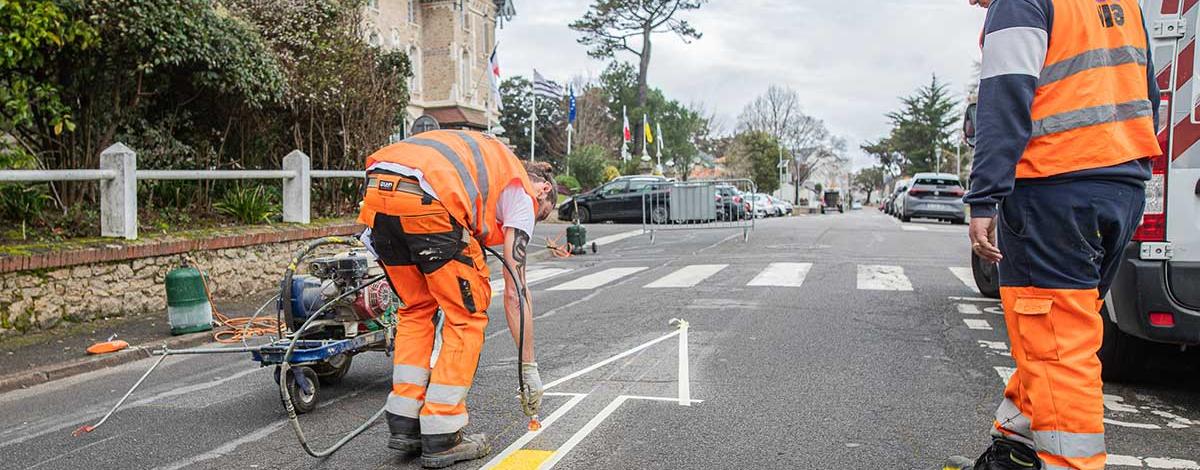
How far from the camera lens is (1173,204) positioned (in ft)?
15.9

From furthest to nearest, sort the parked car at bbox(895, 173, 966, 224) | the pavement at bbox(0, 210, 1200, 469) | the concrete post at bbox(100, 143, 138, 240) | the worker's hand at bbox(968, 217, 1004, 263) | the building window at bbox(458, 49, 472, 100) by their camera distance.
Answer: the building window at bbox(458, 49, 472, 100)
the parked car at bbox(895, 173, 966, 224)
the concrete post at bbox(100, 143, 138, 240)
the pavement at bbox(0, 210, 1200, 469)
the worker's hand at bbox(968, 217, 1004, 263)

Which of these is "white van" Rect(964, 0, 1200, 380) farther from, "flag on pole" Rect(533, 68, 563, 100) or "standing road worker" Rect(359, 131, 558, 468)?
"flag on pole" Rect(533, 68, 563, 100)

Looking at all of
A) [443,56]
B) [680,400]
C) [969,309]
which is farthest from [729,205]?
[443,56]

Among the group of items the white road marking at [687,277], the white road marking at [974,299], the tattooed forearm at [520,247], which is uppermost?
the tattooed forearm at [520,247]

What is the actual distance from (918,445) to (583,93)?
60627 millimetres

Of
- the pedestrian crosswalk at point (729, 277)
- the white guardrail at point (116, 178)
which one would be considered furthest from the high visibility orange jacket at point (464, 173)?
the pedestrian crosswalk at point (729, 277)

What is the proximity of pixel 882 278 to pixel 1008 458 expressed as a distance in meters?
8.32

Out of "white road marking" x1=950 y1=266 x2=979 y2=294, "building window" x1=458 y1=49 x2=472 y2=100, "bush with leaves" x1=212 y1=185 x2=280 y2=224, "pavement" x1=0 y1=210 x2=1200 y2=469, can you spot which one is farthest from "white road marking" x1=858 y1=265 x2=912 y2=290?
"building window" x1=458 y1=49 x2=472 y2=100

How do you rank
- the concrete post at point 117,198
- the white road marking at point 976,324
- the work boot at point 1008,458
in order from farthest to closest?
the concrete post at point 117,198
the white road marking at point 976,324
the work boot at point 1008,458

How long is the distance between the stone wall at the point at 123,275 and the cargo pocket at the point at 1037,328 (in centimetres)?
831

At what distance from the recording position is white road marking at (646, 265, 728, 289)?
11416mm

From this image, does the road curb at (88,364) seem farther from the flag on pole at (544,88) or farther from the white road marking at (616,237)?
the flag on pole at (544,88)

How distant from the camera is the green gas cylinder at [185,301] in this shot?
8578 millimetres

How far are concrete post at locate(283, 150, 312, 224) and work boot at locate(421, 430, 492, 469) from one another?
910cm
